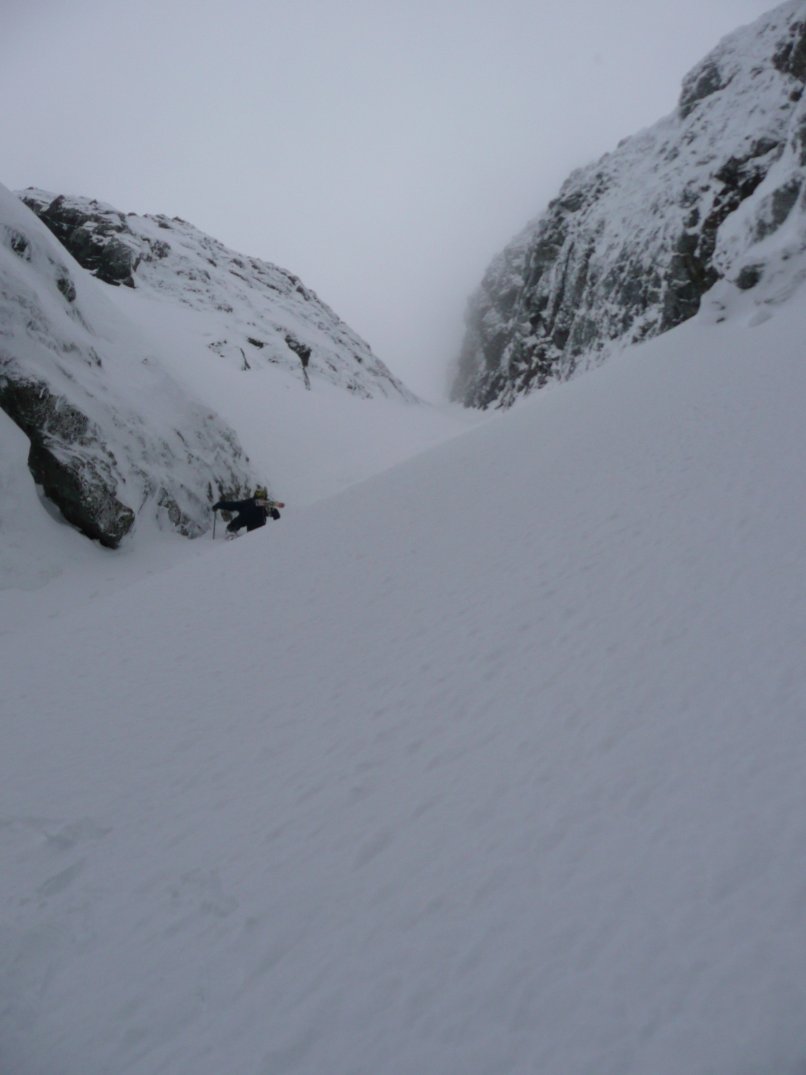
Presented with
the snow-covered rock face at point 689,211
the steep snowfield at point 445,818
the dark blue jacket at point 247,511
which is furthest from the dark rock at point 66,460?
the snow-covered rock face at point 689,211

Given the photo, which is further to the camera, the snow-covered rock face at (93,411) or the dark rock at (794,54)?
the dark rock at (794,54)

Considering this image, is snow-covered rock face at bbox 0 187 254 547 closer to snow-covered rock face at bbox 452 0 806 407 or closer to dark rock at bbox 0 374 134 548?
dark rock at bbox 0 374 134 548

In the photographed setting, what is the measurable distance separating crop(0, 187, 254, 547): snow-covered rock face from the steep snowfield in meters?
4.23

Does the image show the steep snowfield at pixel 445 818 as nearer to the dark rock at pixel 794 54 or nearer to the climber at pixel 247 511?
the climber at pixel 247 511

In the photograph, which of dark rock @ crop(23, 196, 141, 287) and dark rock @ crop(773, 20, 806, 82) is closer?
dark rock @ crop(773, 20, 806, 82)

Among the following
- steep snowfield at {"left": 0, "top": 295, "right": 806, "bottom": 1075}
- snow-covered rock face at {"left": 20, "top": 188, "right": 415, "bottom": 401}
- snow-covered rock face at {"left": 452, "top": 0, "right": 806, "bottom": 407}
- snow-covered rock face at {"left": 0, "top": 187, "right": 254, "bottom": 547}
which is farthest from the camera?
snow-covered rock face at {"left": 20, "top": 188, "right": 415, "bottom": 401}

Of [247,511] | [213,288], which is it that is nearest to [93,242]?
[213,288]

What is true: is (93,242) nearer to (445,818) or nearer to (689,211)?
(689,211)

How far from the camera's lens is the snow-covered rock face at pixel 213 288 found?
44781mm

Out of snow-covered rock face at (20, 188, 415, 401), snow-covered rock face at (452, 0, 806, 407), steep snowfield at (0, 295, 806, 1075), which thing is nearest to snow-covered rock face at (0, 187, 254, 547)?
steep snowfield at (0, 295, 806, 1075)

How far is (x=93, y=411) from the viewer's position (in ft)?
40.5

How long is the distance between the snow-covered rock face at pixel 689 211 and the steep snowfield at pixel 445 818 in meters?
17.7

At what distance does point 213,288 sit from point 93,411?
45.3 metres

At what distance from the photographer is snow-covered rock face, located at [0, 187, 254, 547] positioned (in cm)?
1114
